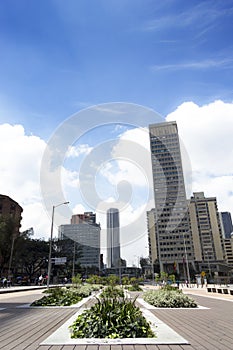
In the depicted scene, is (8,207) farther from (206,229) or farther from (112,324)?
(206,229)

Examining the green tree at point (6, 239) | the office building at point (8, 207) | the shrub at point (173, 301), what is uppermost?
the office building at point (8, 207)

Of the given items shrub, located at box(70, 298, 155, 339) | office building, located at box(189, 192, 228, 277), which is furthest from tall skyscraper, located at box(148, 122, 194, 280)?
shrub, located at box(70, 298, 155, 339)

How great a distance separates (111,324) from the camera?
214 inches

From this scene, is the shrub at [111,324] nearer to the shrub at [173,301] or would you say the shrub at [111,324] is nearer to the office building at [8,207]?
the shrub at [173,301]

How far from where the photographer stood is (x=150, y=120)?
1686 cm

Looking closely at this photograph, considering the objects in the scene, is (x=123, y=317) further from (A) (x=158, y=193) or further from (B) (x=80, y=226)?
(A) (x=158, y=193)

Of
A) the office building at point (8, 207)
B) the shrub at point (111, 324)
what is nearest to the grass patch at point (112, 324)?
the shrub at point (111, 324)

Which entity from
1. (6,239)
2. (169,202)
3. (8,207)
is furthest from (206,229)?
(6,239)

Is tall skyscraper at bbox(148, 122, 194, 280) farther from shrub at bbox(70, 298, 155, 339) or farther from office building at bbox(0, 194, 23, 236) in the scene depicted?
shrub at bbox(70, 298, 155, 339)

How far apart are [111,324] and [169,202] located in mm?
127972

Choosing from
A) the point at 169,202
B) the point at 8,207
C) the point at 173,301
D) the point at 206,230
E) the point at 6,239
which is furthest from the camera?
the point at 206,230

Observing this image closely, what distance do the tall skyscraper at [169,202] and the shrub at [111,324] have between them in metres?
113

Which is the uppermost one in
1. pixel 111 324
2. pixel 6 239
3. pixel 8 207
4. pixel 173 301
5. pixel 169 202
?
pixel 169 202

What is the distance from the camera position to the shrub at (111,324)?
5.27m
